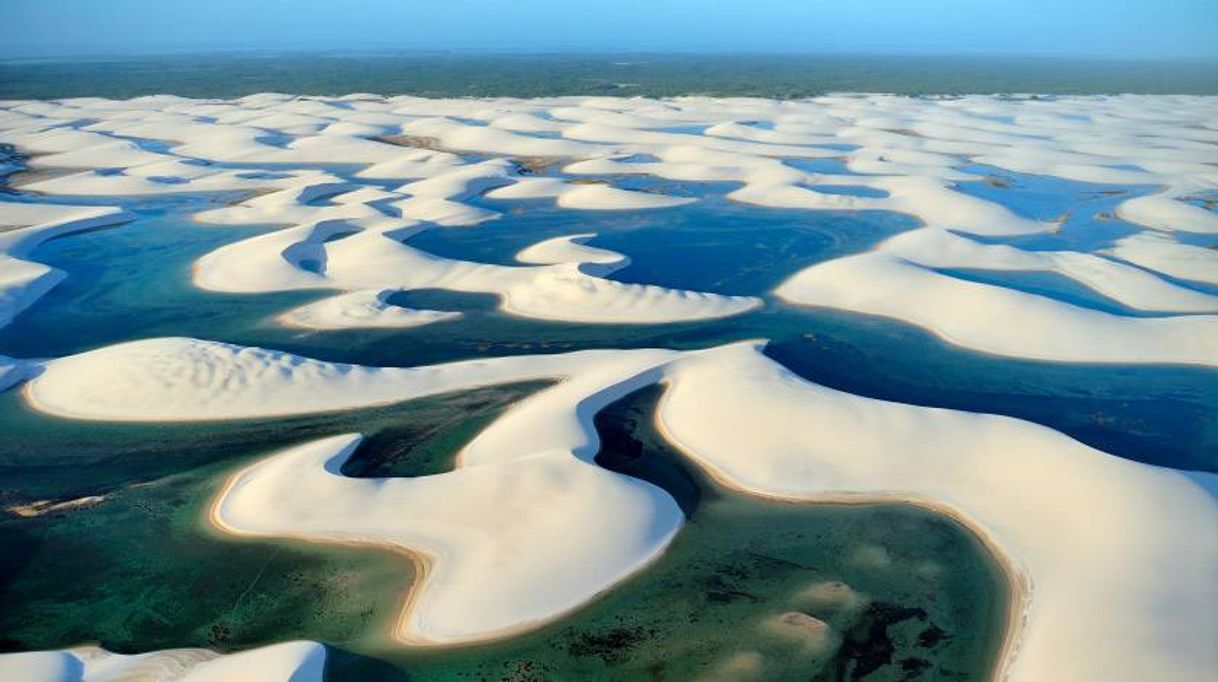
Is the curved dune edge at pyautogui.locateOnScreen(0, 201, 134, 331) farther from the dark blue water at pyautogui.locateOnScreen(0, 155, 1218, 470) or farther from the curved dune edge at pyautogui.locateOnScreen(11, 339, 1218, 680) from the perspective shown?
the curved dune edge at pyautogui.locateOnScreen(11, 339, 1218, 680)

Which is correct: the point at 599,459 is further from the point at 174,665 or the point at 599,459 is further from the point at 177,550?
the point at 174,665

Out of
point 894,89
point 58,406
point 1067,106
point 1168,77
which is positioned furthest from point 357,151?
point 1168,77

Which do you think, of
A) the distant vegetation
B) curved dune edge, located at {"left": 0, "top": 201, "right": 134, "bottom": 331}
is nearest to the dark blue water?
curved dune edge, located at {"left": 0, "top": 201, "right": 134, "bottom": 331}

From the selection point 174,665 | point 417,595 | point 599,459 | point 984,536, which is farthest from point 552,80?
point 174,665

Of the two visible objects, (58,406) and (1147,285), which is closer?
(58,406)

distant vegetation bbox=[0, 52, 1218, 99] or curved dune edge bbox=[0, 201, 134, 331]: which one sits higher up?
distant vegetation bbox=[0, 52, 1218, 99]

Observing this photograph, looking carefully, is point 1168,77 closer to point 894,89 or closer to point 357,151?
point 894,89

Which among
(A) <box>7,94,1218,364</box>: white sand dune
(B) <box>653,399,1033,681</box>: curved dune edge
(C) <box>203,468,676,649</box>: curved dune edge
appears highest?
(A) <box>7,94,1218,364</box>: white sand dune
